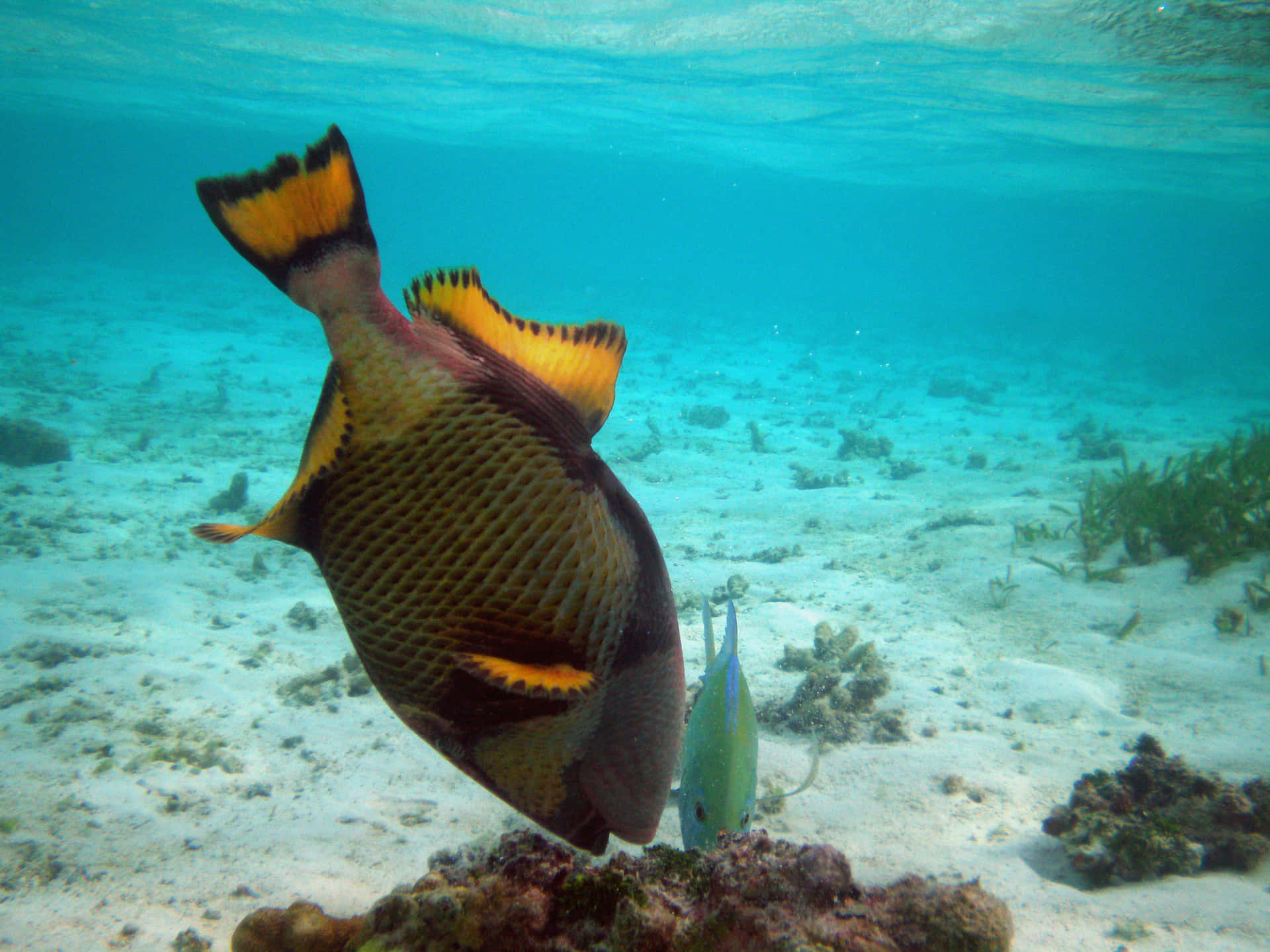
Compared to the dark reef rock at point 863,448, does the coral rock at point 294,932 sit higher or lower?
lower

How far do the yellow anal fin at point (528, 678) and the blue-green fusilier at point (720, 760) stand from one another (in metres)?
0.89

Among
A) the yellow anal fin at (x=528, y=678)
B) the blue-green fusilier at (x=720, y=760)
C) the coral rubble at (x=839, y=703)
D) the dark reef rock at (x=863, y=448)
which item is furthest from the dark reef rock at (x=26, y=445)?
the dark reef rock at (x=863, y=448)

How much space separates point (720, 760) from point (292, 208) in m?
1.51

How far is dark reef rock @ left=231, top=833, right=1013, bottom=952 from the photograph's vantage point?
1.22 metres

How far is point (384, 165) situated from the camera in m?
63.1

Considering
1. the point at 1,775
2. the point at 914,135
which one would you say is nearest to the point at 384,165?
the point at 914,135

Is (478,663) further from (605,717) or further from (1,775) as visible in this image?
(1,775)

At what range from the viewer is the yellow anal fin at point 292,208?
739mm

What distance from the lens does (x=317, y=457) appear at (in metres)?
0.83

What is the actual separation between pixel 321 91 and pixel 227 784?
112 feet

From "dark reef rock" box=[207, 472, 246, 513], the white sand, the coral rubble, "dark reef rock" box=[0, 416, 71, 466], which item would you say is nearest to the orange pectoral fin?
the white sand

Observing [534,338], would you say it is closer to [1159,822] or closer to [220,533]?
[220,533]

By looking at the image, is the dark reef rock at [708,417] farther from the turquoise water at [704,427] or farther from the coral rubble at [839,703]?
the coral rubble at [839,703]

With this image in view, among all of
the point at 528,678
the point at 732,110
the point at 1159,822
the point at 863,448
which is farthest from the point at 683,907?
the point at 732,110
